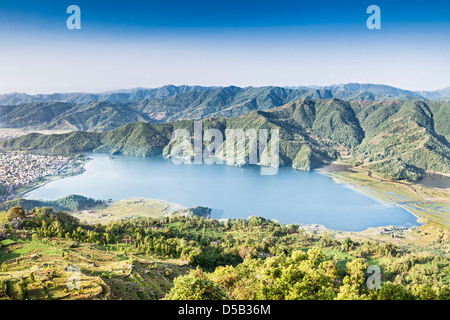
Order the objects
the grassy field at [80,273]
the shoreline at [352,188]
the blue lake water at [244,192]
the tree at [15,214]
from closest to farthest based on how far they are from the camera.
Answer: the grassy field at [80,273] → the tree at [15,214] → the blue lake water at [244,192] → the shoreline at [352,188]

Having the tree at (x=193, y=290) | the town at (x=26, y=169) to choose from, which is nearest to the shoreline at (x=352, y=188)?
the town at (x=26, y=169)

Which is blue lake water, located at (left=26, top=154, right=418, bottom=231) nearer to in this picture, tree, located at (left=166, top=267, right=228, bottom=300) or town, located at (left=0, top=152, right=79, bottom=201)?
town, located at (left=0, top=152, right=79, bottom=201)

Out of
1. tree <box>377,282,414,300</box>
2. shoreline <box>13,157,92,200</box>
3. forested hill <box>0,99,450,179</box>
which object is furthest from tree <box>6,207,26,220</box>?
forested hill <box>0,99,450,179</box>

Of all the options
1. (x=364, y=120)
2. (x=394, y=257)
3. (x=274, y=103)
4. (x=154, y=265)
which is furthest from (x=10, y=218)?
(x=274, y=103)

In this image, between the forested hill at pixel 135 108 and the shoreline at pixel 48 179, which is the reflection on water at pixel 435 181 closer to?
the shoreline at pixel 48 179
